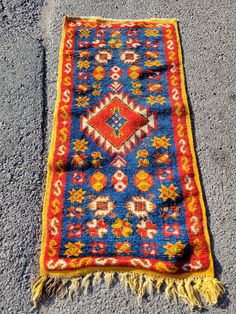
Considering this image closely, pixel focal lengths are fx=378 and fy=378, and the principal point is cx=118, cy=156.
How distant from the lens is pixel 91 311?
1625 mm

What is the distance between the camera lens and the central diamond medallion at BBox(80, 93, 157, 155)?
6.47 feet

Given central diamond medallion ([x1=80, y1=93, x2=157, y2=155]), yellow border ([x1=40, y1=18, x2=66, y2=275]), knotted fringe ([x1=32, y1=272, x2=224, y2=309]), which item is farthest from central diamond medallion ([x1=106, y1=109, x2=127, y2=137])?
knotted fringe ([x1=32, y1=272, x2=224, y2=309])

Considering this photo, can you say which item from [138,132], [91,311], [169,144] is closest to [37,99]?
[138,132]

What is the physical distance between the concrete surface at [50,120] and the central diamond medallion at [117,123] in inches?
9.8

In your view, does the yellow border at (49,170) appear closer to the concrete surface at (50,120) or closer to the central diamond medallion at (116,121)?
the concrete surface at (50,120)

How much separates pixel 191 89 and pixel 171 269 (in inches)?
40.2

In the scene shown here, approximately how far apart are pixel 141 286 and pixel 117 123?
84 cm

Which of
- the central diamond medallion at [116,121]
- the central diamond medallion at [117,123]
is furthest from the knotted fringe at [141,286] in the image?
the central diamond medallion at [116,121]

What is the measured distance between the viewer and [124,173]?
1.89 metres

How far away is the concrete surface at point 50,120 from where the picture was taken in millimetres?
1664

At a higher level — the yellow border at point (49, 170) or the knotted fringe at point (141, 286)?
the yellow border at point (49, 170)

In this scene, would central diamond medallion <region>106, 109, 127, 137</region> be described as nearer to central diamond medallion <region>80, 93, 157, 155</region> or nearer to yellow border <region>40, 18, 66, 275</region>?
central diamond medallion <region>80, 93, 157, 155</region>

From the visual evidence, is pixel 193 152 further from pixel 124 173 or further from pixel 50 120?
pixel 50 120

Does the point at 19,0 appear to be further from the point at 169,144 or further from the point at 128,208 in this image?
the point at 128,208
